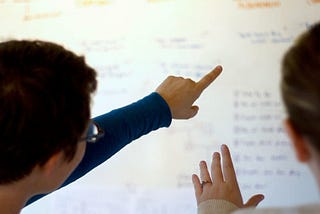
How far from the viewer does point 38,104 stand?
A: 0.64 meters

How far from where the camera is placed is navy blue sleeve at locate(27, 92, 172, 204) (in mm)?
901

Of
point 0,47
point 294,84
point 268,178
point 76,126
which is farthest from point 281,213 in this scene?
point 268,178

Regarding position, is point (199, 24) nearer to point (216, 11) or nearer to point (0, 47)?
point (216, 11)

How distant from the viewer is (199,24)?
4.12ft

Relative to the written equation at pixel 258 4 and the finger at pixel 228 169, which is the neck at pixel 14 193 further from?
the written equation at pixel 258 4

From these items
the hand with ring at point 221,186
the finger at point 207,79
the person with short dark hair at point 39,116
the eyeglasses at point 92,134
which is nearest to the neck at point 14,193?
the person with short dark hair at point 39,116

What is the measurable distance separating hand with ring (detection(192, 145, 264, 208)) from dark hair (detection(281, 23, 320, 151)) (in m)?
0.26

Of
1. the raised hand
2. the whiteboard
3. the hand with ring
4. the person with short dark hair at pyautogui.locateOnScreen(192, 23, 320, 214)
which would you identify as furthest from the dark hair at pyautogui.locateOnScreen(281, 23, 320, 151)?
the whiteboard

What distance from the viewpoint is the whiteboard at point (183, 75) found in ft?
3.92

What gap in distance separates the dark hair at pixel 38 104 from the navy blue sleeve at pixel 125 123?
0.66 ft

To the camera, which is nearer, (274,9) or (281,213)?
(281,213)

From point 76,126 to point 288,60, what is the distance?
32cm

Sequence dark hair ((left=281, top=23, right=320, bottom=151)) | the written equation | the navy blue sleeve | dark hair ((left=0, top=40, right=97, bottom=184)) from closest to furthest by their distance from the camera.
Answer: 1. dark hair ((left=281, top=23, right=320, bottom=151))
2. dark hair ((left=0, top=40, right=97, bottom=184))
3. the navy blue sleeve
4. the written equation

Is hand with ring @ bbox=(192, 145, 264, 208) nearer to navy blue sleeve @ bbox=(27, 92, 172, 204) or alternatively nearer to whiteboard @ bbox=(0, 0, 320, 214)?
navy blue sleeve @ bbox=(27, 92, 172, 204)
